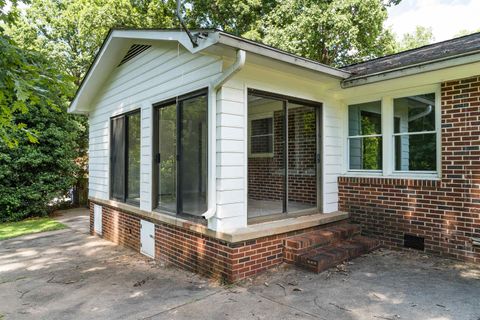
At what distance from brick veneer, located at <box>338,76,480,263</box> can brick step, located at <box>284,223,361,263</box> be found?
0.64 m

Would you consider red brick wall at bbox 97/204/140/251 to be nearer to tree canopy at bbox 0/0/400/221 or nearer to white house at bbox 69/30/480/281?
white house at bbox 69/30/480/281

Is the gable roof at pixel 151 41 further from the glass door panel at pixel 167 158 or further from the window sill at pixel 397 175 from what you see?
the window sill at pixel 397 175

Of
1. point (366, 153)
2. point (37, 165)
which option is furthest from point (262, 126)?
point (37, 165)

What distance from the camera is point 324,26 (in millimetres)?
12633

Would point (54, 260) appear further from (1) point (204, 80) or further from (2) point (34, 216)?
(2) point (34, 216)

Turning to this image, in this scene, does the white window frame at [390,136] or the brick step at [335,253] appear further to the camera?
the white window frame at [390,136]

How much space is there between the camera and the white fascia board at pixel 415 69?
3645mm

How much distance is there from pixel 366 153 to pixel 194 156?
2.90 meters

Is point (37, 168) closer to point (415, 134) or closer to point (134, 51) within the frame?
point (134, 51)

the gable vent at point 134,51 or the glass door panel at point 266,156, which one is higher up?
the gable vent at point 134,51

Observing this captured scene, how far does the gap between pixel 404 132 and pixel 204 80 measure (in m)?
3.14

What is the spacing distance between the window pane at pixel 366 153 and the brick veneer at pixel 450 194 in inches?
16.3

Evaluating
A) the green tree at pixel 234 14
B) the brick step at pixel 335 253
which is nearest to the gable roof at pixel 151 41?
the brick step at pixel 335 253

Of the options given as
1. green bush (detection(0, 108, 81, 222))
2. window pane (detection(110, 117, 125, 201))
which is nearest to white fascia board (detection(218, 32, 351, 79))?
window pane (detection(110, 117, 125, 201))
